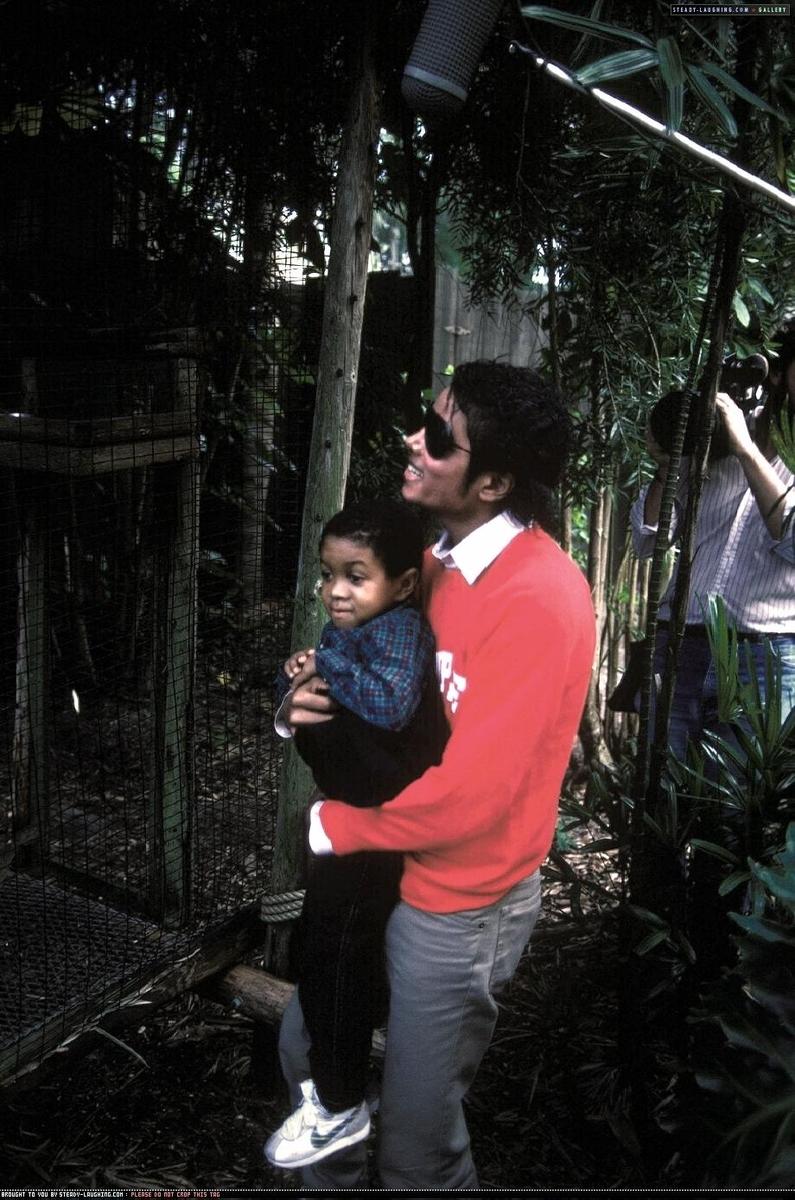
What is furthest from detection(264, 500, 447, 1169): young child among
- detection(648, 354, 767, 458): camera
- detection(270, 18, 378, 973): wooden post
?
detection(648, 354, 767, 458): camera

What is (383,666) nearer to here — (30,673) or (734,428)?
(734,428)

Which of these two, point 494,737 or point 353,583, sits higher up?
point 353,583

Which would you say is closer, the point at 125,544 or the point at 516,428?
the point at 516,428

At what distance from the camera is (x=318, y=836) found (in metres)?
1.57

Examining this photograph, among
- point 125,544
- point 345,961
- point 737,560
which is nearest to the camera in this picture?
point 345,961

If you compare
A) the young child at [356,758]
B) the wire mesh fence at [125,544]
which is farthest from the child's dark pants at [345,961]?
the wire mesh fence at [125,544]

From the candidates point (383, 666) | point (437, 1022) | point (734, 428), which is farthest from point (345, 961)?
point (734, 428)

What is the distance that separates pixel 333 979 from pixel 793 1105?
2.43 feet

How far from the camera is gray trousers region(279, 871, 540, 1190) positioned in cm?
153

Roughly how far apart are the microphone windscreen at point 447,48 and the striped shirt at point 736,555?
1128 millimetres

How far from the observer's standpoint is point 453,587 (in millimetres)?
1572

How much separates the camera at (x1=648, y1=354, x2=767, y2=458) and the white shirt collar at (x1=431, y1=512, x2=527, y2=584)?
561 mm

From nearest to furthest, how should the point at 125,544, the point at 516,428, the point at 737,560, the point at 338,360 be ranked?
the point at 516,428
the point at 338,360
the point at 737,560
the point at 125,544

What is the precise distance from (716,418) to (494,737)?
46.7 inches
